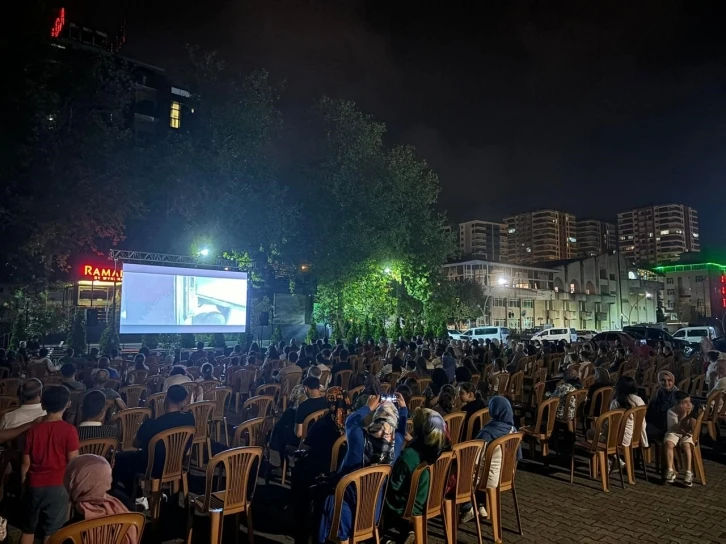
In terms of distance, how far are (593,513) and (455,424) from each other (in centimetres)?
160

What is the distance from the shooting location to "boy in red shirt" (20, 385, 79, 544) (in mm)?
3766

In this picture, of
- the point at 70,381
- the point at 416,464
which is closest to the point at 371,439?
the point at 416,464

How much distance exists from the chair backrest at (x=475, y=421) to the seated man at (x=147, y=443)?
3069 millimetres

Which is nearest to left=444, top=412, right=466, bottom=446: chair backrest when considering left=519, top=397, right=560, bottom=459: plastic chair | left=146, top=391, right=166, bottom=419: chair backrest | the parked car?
left=519, top=397, right=560, bottom=459: plastic chair

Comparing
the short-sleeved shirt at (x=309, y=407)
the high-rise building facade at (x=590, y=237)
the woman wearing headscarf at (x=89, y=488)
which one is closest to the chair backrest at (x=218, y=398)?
the short-sleeved shirt at (x=309, y=407)

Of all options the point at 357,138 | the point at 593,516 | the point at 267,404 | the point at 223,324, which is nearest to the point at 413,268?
the point at 357,138

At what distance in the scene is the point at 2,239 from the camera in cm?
1496

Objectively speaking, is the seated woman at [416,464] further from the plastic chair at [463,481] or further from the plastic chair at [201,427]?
the plastic chair at [201,427]

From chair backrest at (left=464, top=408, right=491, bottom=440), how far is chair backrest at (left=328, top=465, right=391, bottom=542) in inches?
94.0

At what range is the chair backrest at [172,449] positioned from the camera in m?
4.77

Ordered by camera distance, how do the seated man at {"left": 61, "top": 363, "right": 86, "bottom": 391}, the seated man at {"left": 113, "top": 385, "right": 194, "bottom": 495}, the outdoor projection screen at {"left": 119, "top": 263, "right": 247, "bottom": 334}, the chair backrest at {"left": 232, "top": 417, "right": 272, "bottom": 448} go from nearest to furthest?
the seated man at {"left": 113, "top": 385, "right": 194, "bottom": 495} < the chair backrest at {"left": 232, "top": 417, "right": 272, "bottom": 448} < the seated man at {"left": 61, "top": 363, "right": 86, "bottom": 391} < the outdoor projection screen at {"left": 119, "top": 263, "right": 247, "bottom": 334}

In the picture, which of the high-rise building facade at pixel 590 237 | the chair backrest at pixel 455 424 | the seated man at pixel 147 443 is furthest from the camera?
the high-rise building facade at pixel 590 237

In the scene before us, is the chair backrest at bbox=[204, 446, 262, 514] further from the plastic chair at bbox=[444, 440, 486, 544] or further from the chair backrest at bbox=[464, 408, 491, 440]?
the chair backrest at bbox=[464, 408, 491, 440]

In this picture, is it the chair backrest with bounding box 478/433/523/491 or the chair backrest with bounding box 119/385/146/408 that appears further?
the chair backrest with bounding box 119/385/146/408
